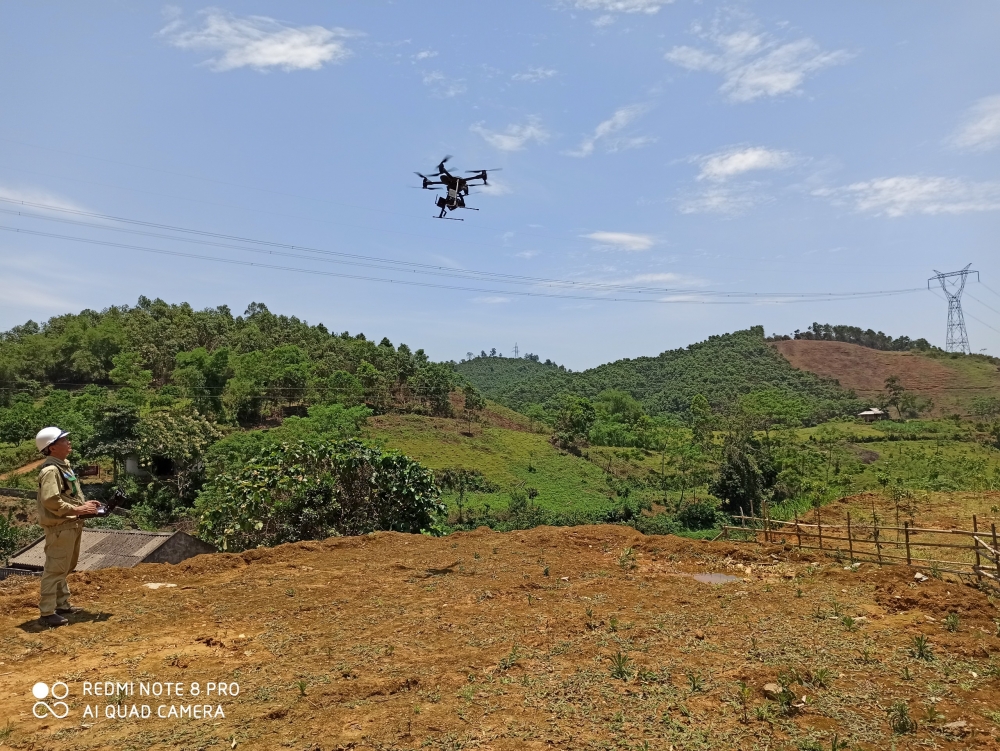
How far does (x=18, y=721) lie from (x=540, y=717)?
164 inches

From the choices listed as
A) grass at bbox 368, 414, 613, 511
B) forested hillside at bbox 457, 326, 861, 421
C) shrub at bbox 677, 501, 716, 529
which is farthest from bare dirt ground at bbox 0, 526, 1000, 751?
forested hillside at bbox 457, 326, 861, 421

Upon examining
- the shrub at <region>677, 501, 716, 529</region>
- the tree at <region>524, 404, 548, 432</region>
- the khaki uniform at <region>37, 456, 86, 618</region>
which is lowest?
the shrub at <region>677, 501, 716, 529</region>

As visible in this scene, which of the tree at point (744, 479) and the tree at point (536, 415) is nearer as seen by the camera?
the tree at point (744, 479)

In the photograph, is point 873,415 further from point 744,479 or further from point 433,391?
point 433,391

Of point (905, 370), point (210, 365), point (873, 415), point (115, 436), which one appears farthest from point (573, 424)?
point (905, 370)

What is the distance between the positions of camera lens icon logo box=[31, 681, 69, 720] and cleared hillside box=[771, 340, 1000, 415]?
285 ft

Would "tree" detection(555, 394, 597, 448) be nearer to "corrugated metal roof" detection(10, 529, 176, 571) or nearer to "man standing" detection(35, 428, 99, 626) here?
"corrugated metal roof" detection(10, 529, 176, 571)

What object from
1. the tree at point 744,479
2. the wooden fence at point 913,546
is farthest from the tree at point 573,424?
the wooden fence at point 913,546

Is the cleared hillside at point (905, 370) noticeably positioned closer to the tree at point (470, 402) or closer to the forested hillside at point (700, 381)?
the forested hillside at point (700, 381)

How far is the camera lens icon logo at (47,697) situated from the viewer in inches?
201

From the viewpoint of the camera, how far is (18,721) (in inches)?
194

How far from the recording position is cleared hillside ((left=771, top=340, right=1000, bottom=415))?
7925 centimetres

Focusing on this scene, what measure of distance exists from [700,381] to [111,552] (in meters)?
98.2

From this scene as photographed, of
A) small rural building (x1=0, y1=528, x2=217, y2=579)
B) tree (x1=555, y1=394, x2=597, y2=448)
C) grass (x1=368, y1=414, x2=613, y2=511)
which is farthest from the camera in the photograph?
tree (x1=555, y1=394, x2=597, y2=448)
